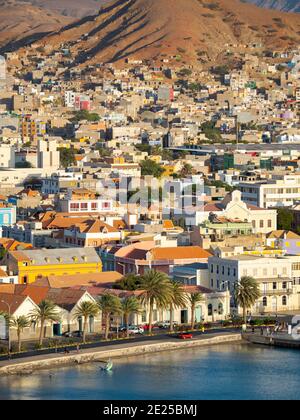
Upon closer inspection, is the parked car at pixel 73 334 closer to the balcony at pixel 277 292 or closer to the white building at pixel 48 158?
the balcony at pixel 277 292

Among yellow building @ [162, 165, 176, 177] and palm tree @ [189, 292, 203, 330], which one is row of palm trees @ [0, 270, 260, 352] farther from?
yellow building @ [162, 165, 176, 177]

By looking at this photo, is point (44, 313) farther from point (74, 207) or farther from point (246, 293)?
point (74, 207)

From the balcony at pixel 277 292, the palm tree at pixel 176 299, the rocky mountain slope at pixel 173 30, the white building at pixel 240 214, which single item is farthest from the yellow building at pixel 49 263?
the rocky mountain slope at pixel 173 30

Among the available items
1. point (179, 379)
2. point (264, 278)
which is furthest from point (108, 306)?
point (264, 278)

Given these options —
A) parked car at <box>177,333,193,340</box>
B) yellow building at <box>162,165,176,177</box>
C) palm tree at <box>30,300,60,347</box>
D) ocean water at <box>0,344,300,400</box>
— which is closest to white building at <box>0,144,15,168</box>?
yellow building at <box>162,165,176,177</box>
